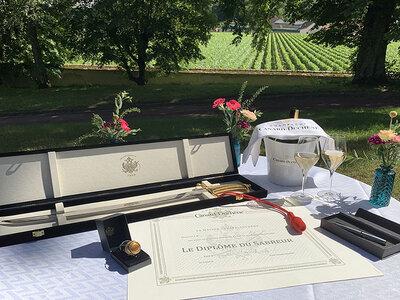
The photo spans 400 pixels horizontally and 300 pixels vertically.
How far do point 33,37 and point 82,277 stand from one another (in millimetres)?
17263

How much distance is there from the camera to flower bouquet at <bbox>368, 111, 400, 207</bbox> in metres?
1.67

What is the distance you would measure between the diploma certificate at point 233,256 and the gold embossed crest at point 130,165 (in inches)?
14.8

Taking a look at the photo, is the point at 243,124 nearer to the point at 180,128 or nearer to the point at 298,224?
the point at 298,224

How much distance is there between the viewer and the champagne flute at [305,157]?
166cm

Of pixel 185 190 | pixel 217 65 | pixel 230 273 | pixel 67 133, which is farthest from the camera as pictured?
pixel 217 65

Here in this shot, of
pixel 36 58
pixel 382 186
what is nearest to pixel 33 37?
pixel 36 58

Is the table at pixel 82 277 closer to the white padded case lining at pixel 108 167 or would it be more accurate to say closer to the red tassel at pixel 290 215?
the red tassel at pixel 290 215

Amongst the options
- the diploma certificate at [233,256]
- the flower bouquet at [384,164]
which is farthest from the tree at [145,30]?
the diploma certificate at [233,256]

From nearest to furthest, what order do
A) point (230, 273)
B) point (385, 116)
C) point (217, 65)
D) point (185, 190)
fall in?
point (230, 273) < point (185, 190) < point (385, 116) < point (217, 65)

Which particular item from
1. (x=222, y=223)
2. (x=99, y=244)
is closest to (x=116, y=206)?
(x=99, y=244)

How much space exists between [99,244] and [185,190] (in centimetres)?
59

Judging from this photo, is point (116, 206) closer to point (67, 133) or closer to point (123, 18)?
point (67, 133)

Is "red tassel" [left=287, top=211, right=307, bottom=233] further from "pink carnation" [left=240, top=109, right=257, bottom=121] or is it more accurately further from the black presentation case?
"pink carnation" [left=240, top=109, right=257, bottom=121]

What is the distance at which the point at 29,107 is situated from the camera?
1179cm
